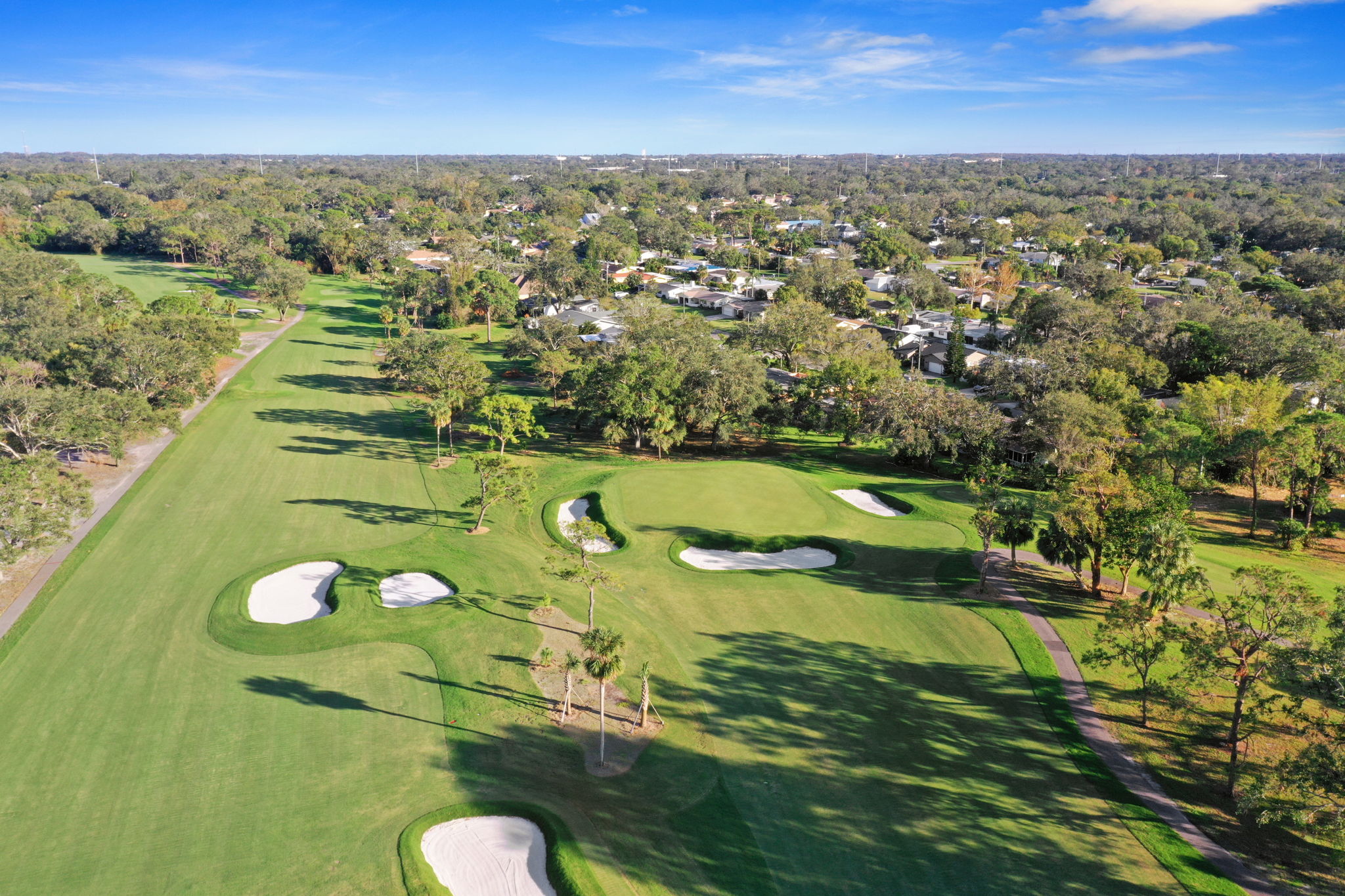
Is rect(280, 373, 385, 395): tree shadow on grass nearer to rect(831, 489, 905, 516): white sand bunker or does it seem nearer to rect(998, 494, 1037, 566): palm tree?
rect(831, 489, 905, 516): white sand bunker

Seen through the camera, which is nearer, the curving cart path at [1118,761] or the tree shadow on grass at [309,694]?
the curving cart path at [1118,761]

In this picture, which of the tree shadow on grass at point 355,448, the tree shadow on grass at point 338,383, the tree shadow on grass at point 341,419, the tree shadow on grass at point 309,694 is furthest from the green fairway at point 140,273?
the tree shadow on grass at point 309,694

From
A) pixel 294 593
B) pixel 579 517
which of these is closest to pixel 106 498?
Answer: pixel 294 593

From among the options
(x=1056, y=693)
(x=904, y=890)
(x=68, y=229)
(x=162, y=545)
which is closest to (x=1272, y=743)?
(x=1056, y=693)

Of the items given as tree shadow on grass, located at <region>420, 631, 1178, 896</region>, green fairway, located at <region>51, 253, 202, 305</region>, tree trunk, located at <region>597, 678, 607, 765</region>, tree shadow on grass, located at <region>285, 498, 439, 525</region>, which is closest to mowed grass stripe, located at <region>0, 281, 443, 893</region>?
tree shadow on grass, located at <region>285, 498, 439, 525</region>

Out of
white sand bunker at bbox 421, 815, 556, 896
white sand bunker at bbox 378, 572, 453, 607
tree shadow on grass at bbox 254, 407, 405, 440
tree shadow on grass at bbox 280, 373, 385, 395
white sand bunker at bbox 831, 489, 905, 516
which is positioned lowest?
white sand bunker at bbox 421, 815, 556, 896

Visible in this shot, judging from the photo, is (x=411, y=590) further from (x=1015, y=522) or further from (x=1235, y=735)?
(x=1235, y=735)

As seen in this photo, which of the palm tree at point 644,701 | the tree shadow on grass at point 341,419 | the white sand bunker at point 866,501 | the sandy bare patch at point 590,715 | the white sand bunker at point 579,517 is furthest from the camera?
the tree shadow on grass at point 341,419

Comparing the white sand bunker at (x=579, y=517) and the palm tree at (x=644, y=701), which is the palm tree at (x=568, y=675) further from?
the white sand bunker at (x=579, y=517)
